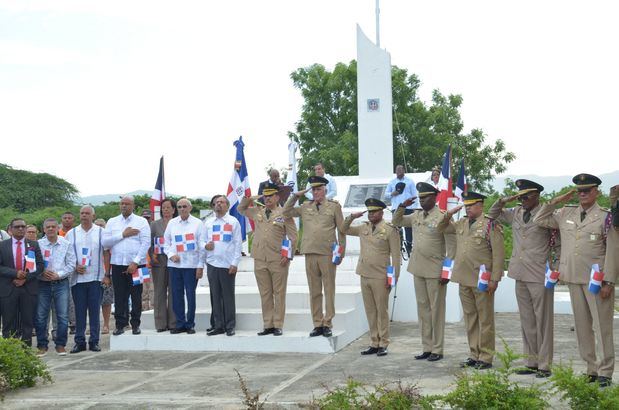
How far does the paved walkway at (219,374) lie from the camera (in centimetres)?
670

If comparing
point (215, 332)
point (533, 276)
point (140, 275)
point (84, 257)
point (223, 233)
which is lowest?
point (215, 332)

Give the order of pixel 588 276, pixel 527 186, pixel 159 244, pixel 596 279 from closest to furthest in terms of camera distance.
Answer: pixel 596 279
pixel 588 276
pixel 527 186
pixel 159 244

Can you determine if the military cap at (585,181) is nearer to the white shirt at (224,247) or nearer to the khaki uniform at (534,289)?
the khaki uniform at (534,289)

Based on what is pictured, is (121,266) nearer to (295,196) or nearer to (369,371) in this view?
(295,196)

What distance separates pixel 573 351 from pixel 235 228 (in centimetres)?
410

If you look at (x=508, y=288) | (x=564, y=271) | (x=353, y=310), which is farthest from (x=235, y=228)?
(x=508, y=288)

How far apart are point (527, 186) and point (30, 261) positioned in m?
5.51

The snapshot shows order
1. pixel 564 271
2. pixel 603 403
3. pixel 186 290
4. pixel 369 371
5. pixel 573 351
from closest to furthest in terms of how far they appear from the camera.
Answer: pixel 603 403 < pixel 564 271 < pixel 369 371 < pixel 573 351 < pixel 186 290

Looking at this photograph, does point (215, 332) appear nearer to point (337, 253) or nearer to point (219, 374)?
point (219, 374)

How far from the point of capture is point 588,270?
22.3 feet

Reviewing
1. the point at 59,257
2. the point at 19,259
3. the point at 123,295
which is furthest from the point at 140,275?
the point at 19,259

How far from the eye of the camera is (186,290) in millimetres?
9531

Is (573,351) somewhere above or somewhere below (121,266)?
below

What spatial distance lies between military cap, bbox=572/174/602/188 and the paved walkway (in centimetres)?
174
